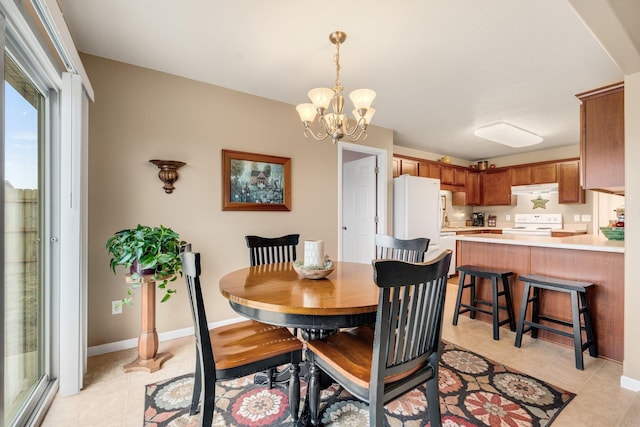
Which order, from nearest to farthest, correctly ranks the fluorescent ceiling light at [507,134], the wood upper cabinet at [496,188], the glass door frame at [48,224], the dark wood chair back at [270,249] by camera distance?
the glass door frame at [48,224] → the dark wood chair back at [270,249] → the fluorescent ceiling light at [507,134] → the wood upper cabinet at [496,188]

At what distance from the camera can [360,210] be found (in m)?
4.40

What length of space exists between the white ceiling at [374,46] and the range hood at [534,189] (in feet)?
7.55

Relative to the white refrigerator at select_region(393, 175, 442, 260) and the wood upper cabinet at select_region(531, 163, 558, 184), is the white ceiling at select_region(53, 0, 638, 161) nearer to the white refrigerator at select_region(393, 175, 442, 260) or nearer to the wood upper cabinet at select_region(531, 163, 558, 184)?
the white refrigerator at select_region(393, 175, 442, 260)

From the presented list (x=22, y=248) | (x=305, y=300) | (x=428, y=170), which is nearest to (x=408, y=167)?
(x=428, y=170)

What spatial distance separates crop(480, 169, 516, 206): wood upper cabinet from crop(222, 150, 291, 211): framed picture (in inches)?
185

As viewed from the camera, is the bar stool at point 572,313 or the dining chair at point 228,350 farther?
the bar stool at point 572,313

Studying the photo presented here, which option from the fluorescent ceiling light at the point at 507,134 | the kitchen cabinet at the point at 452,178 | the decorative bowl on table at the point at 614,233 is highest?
the fluorescent ceiling light at the point at 507,134

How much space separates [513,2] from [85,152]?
9.35ft

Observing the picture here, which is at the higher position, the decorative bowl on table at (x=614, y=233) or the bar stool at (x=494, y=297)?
the decorative bowl on table at (x=614, y=233)

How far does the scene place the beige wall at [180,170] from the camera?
2.35 m

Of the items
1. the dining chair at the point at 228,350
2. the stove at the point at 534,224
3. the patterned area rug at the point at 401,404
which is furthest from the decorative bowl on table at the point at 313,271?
the stove at the point at 534,224

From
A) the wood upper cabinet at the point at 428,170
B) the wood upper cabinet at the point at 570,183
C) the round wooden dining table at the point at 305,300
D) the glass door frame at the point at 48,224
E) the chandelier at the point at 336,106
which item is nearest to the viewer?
the round wooden dining table at the point at 305,300

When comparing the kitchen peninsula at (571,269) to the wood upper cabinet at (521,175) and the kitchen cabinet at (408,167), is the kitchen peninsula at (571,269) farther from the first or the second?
the wood upper cabinet at (521,175)

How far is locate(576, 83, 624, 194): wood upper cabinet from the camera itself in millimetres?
2109
